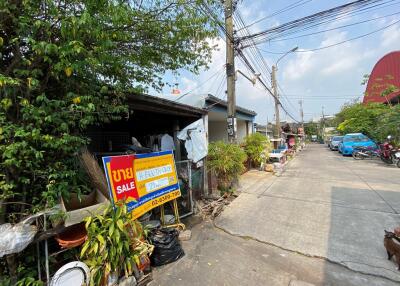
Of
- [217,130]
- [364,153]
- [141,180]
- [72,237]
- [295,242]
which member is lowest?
[295,242]

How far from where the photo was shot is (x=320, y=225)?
4.54 meters

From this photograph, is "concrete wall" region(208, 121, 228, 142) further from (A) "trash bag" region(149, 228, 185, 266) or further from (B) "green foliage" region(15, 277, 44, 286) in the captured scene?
(B) "green foliage" region(15, 277, 44, 286)

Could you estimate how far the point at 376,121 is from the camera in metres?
17.0

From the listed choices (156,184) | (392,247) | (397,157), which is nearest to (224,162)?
(156,184)

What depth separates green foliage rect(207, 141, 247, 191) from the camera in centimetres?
661

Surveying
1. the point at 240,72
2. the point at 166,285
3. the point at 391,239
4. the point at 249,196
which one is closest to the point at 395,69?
the point at 240,72

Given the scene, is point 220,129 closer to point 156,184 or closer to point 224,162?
point 224,162

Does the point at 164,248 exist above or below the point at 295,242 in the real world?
above

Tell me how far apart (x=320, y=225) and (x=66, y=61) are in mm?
5131

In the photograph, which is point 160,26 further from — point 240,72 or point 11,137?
point 240,72

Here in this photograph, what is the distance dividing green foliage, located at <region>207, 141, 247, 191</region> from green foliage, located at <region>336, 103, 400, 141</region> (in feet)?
36.6

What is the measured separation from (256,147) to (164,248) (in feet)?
27.4

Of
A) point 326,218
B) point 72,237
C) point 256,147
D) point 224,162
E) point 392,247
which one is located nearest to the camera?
point 72,237

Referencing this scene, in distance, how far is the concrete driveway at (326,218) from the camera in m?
3.53
